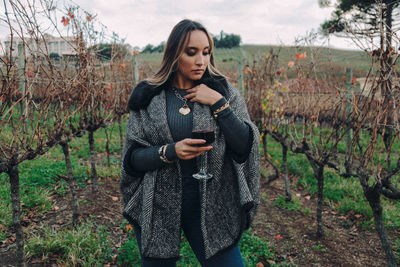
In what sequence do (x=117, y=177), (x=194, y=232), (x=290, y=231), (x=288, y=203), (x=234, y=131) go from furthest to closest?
(x=117, y=177), (x=288, y=203), (x=290, y=231), (x=194, y=232), (x=234, y=131)

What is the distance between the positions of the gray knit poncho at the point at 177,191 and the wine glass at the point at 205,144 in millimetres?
40

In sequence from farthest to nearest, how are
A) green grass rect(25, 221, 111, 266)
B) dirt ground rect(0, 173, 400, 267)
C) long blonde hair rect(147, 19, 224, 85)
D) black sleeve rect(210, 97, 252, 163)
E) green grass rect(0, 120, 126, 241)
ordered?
green grass rect(0, 120, 126, 241)
dirt ground rect(0, 173, 400, 267)
green grass rect(25, 221, 111, 266)
long blonde hair rect(147, 19, 224, 85)
black sleeve rect(210, 97, 252, 163)

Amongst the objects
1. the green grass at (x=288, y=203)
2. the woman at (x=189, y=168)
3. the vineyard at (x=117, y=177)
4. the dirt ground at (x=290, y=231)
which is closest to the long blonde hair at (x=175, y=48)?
the woman at (x=189, y=168)

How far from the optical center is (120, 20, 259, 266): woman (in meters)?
1.60

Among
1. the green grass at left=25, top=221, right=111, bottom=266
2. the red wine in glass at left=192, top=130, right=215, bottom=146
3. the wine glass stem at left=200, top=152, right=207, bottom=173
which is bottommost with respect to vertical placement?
the green grass at left=25, top=221, right=111, bottom=266

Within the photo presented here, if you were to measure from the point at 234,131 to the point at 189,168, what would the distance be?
1.18 feet

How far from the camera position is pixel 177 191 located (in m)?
1.62

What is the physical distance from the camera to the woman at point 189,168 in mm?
1600

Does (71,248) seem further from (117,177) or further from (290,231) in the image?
(290,231)

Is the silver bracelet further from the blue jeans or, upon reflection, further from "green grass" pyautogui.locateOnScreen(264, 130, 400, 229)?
"green grass" pyautogui.locateOnScreen(264, 130, 400, 229)

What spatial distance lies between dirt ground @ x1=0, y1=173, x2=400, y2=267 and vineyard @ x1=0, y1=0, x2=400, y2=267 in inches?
0.6

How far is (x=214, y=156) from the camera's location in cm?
163

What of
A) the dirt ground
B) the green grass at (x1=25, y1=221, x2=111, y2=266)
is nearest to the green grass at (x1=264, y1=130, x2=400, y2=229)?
the dirt ground

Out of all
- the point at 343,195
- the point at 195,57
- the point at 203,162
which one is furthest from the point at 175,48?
the point at 343,195
